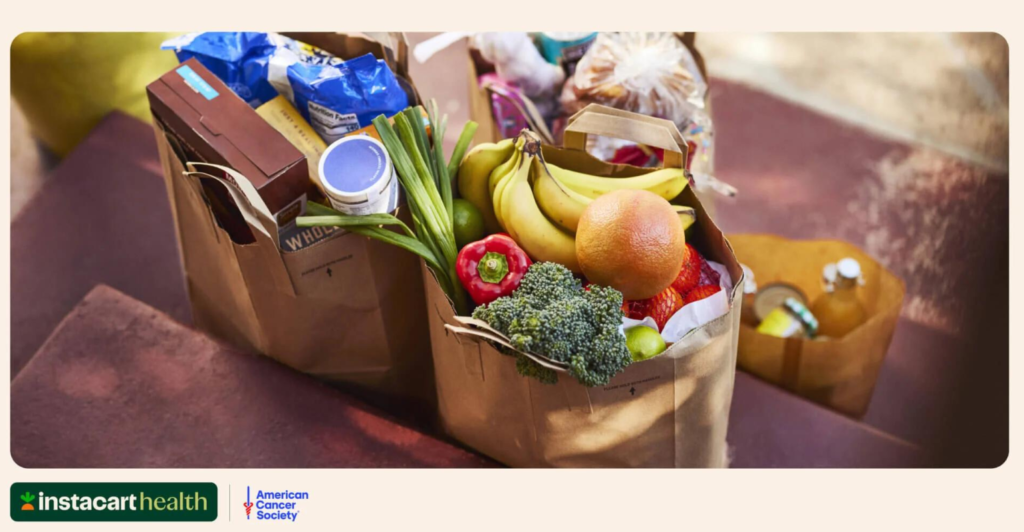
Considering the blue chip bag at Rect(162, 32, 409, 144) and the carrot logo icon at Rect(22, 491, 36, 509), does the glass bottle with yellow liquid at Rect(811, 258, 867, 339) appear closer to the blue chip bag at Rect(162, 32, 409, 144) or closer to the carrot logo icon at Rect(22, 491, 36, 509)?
the blue chip bag at Rect(162, 32, 409, 144)

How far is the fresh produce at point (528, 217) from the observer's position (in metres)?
1.18

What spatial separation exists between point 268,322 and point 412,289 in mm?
248

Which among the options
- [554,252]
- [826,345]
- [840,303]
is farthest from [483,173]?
[840,303]

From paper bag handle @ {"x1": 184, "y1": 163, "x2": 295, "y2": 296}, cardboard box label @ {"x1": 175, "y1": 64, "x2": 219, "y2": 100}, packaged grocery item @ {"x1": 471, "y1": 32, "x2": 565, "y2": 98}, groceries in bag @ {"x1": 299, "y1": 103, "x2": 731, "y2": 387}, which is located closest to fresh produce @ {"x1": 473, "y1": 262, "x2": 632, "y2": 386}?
groceries in bag @ {"x1": 299, "y1": 103, "x2": 731, "y2": 387}

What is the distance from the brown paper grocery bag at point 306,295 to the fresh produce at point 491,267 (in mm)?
201

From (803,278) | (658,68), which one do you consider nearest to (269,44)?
(658,68)

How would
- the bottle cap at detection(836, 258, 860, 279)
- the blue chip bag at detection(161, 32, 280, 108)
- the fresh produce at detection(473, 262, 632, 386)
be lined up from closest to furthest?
the fresh produce at detection(473, 262, 632, 386) → the blue chip bag at detection(161, 32, 280, 108) → the bottle cap at detection(836, 258, 860, 279)

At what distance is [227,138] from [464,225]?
0.38 m

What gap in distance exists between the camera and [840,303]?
1.71m

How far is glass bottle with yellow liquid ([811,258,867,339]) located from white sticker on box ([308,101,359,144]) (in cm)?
101

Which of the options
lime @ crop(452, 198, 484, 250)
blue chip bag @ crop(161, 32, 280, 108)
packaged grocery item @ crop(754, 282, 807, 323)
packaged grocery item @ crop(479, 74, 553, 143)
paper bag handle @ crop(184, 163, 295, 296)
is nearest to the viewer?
paper bag handle @ crop(184, 163, 295, 296)

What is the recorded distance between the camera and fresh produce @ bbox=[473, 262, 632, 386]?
40.3 inches

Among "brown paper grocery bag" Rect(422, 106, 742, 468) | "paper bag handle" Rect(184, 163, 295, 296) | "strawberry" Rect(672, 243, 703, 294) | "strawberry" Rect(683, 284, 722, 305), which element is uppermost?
"paper bag handle" Rect(184, 163, 295, 296)

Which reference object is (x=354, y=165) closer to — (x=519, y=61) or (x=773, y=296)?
(x=519, y=61)
